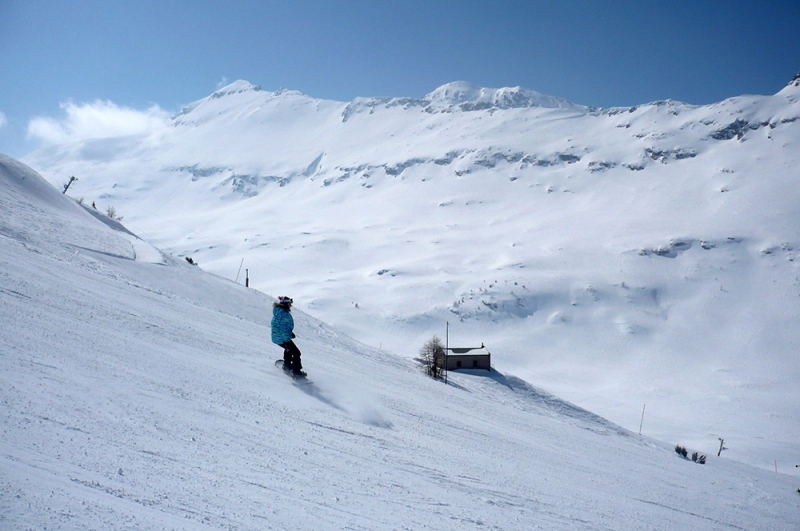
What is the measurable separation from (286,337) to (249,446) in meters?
3.91

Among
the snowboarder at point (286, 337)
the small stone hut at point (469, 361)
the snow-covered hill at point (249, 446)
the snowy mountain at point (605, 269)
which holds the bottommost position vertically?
the snow-covered hill at point (249, 446)

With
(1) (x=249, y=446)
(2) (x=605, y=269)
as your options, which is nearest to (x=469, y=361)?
(1) (x=249, y=446)

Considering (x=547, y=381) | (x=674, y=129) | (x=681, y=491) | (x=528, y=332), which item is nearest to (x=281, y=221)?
(x=528, y=332)

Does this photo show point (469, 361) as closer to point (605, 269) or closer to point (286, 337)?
point (286, 337)

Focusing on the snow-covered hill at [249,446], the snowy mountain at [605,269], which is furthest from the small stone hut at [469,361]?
the snow-covered hill at [249,446]

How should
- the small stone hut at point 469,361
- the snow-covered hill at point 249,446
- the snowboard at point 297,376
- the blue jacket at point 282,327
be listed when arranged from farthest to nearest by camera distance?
the small stone hut at point 469,361 < the blue jacket at point 282,327 < the snowboard at point 297,376 < the snow-covered hill at point 249,446

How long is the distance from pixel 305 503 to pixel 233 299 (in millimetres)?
15896

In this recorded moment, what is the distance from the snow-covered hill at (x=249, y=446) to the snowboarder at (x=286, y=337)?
317 mm

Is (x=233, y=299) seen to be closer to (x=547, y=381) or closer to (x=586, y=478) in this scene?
(x=586, y=478)

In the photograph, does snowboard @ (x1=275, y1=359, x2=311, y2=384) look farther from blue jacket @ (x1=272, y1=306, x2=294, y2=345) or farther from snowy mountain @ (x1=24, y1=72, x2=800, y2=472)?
snowy mountain @ (x1=24, y1=72, x2=800, y2=472)

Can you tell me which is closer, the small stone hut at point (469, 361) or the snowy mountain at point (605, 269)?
the small stone hut at point (469, 361)

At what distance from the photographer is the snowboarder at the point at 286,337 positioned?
A: 9367mm

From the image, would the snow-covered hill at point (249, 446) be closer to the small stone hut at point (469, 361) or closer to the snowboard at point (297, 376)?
the snowboard at point (297, 376)

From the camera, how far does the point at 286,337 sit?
9.50 metres
